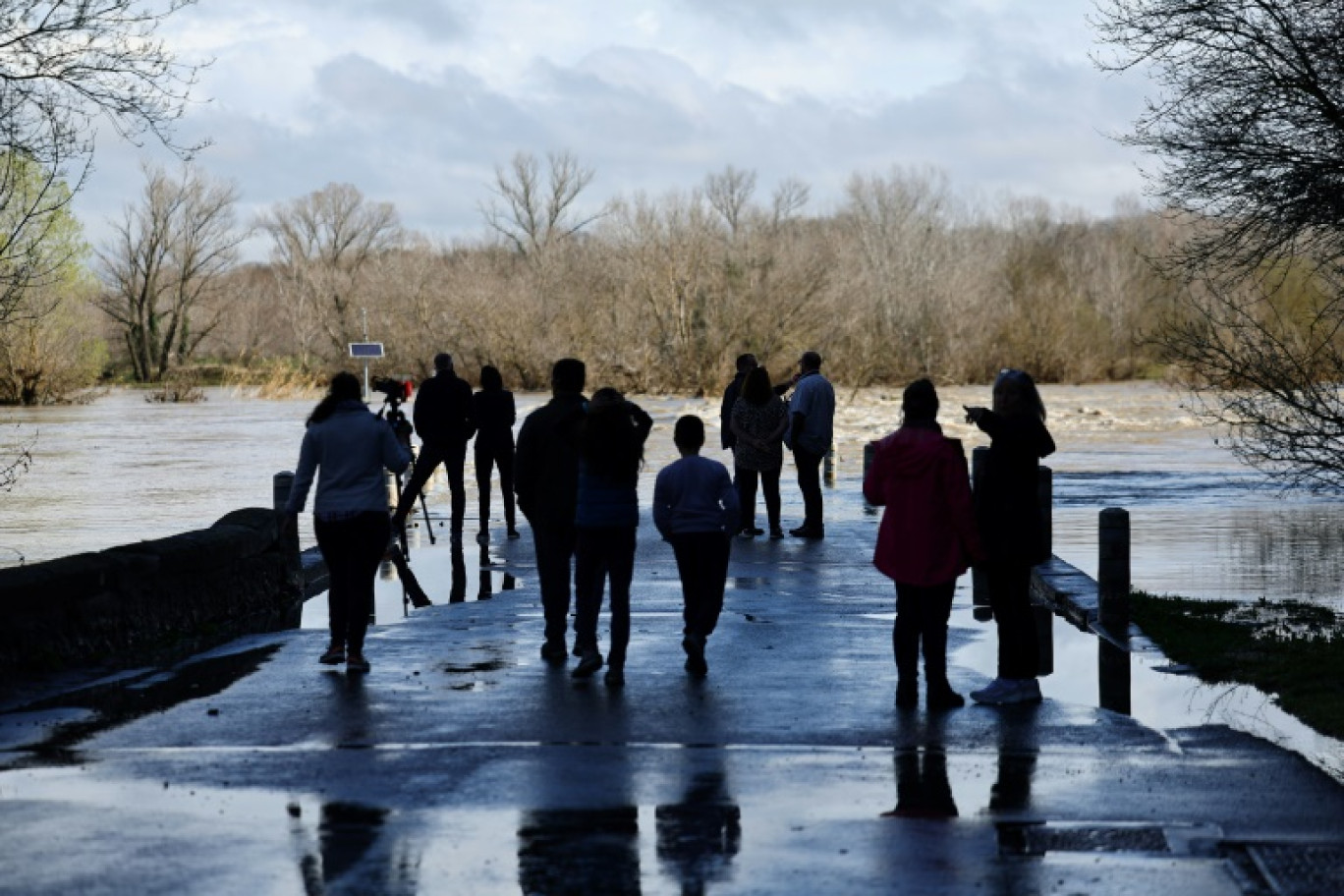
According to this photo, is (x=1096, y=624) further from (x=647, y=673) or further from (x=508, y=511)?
(x=508, y=511)

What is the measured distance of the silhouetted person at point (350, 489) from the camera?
446 inches

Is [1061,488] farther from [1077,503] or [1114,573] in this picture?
[1114,573]

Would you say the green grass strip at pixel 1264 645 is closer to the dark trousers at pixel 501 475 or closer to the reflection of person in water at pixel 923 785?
the reflection of person in water at pixel 923 785

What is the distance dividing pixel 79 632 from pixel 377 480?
2.27 m

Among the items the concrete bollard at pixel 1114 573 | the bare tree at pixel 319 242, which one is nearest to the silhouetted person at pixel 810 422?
the concrete bollard at pixel 1114 573

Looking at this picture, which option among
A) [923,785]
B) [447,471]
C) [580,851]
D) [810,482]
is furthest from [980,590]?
[580,851]

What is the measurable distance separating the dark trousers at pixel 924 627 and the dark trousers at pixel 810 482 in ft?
31.0

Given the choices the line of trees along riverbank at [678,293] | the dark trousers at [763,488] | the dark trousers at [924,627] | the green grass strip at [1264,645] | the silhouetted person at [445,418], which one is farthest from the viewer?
the line of trees along riverbank at [678,293]

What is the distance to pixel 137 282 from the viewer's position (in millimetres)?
118562

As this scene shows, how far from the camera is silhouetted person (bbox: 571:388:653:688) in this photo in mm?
11016

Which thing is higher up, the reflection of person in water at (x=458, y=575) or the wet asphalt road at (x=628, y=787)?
the wet asphalt road at (x=628, y=787)

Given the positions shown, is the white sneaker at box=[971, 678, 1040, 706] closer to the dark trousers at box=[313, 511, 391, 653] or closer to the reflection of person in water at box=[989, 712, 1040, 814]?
the reflection of person in water at box=[989, 712, 1040, 814]

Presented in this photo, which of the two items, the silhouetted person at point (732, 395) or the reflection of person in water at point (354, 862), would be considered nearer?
the reflection of person in water at point (354, 862)

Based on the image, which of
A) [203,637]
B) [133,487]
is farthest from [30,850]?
[133,487]
